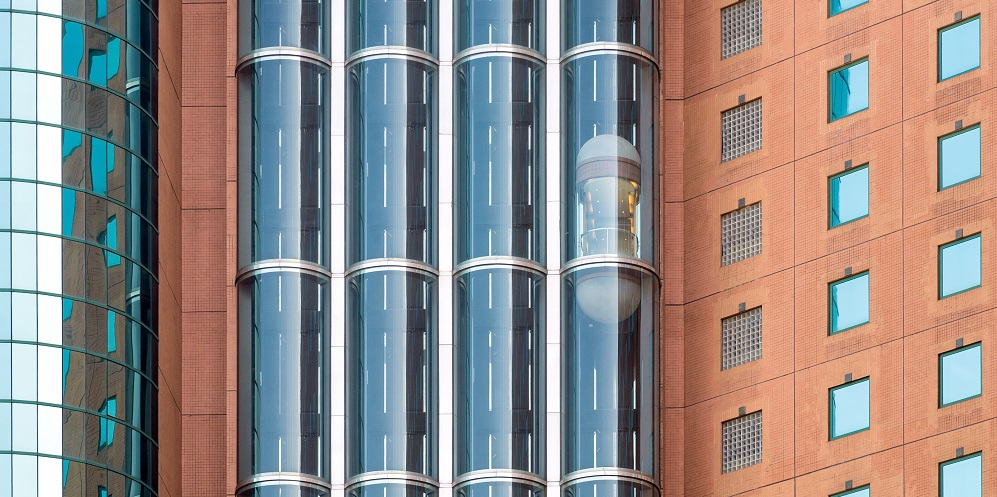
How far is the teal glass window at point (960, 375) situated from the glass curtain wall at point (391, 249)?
49.0 ft

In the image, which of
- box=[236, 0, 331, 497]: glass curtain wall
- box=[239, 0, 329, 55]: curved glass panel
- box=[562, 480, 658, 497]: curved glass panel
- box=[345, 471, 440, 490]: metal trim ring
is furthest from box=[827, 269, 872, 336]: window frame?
box=[239, 0, 329, 55]: curved glass panel

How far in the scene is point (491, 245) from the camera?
7700 cm

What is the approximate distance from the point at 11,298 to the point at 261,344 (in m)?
7.61

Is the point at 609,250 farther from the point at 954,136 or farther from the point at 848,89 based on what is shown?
the point at 954,136

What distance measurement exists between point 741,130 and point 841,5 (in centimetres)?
486

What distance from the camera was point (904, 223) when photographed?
2862 inches

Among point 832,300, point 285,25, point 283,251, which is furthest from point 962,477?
point 285,25

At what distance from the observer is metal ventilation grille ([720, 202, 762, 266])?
252ft

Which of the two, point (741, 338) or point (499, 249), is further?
point (499, 249)

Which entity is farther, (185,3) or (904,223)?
(185,3)

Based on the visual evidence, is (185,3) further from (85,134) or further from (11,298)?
(11,298)

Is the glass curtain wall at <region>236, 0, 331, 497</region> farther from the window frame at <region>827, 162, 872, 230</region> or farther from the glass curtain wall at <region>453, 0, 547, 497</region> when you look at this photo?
the window frame at <region>827, 162, 872, 230</region>

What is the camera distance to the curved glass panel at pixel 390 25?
78.8 metres

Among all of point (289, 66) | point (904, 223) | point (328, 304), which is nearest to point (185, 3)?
point (289, 66)
